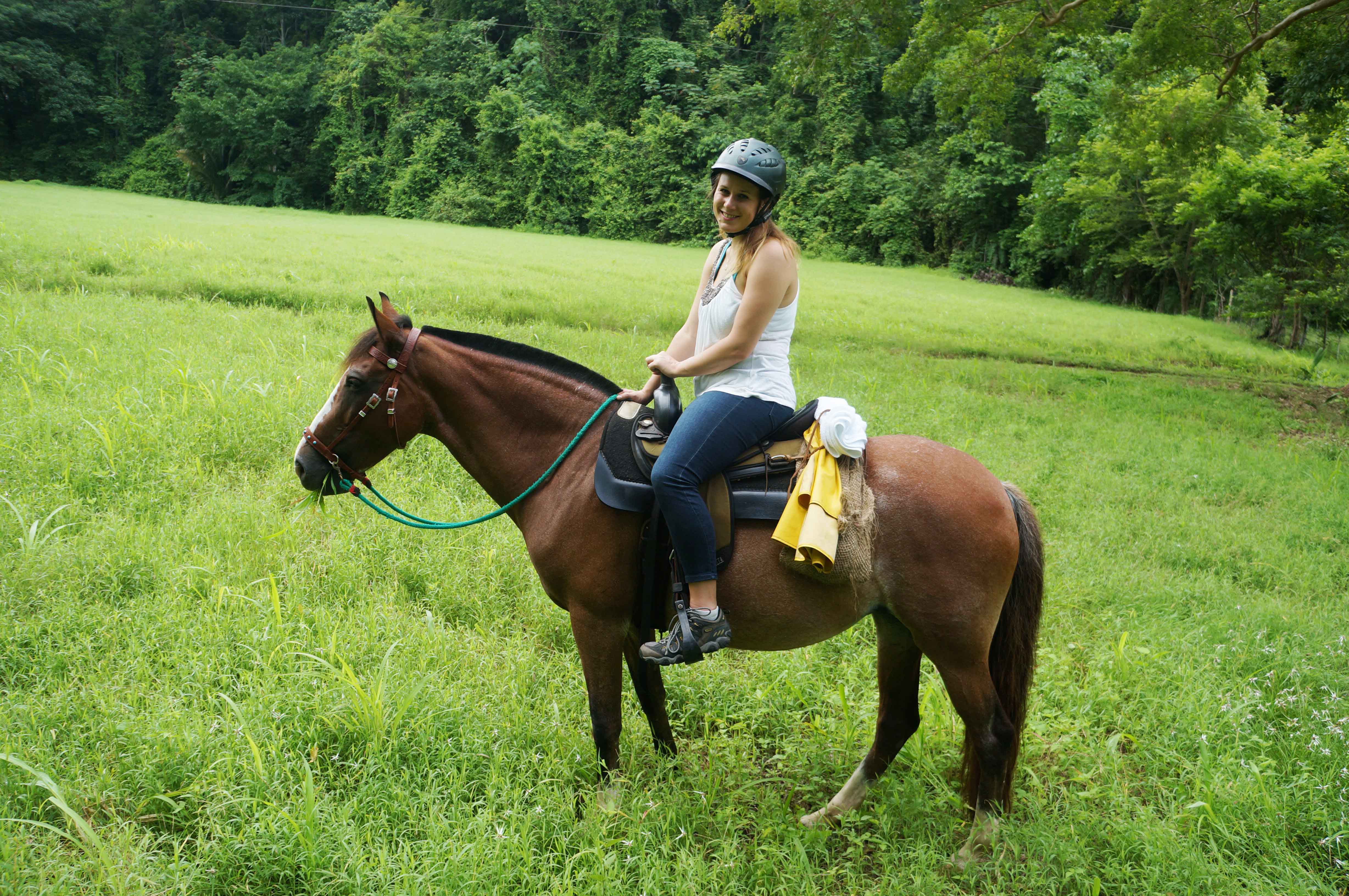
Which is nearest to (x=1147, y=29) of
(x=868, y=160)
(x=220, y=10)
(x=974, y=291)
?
(x=974, y=291)

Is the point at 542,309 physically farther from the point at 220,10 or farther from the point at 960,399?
the point at 220,10

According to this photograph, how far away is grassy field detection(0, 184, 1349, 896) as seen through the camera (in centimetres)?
299

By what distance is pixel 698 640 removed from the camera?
301 cm

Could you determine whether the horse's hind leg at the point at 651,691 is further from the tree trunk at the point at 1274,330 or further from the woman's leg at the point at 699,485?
the tree trunk at the point at 1274,330

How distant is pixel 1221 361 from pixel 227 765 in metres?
18.2

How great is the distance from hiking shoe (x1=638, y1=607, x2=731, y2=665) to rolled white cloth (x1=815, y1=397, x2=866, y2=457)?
79 cm

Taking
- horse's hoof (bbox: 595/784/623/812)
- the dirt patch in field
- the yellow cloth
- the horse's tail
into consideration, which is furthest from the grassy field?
the dirt patch in field

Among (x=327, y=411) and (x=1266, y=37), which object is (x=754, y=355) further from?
(x=1266, y=37)

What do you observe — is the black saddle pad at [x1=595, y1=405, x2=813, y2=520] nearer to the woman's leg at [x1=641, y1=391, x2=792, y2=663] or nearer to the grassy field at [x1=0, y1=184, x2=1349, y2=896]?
the woman's leg at [x1=641, y1=391, x2=792, y2=663]

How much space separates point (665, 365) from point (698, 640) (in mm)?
1105

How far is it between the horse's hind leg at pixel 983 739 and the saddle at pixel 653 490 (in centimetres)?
97

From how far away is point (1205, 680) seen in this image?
4258mm

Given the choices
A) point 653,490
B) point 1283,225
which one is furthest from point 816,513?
point 1283,225

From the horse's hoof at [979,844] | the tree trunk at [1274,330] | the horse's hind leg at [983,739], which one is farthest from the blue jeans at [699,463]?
the tree trunk at [1274,330]
